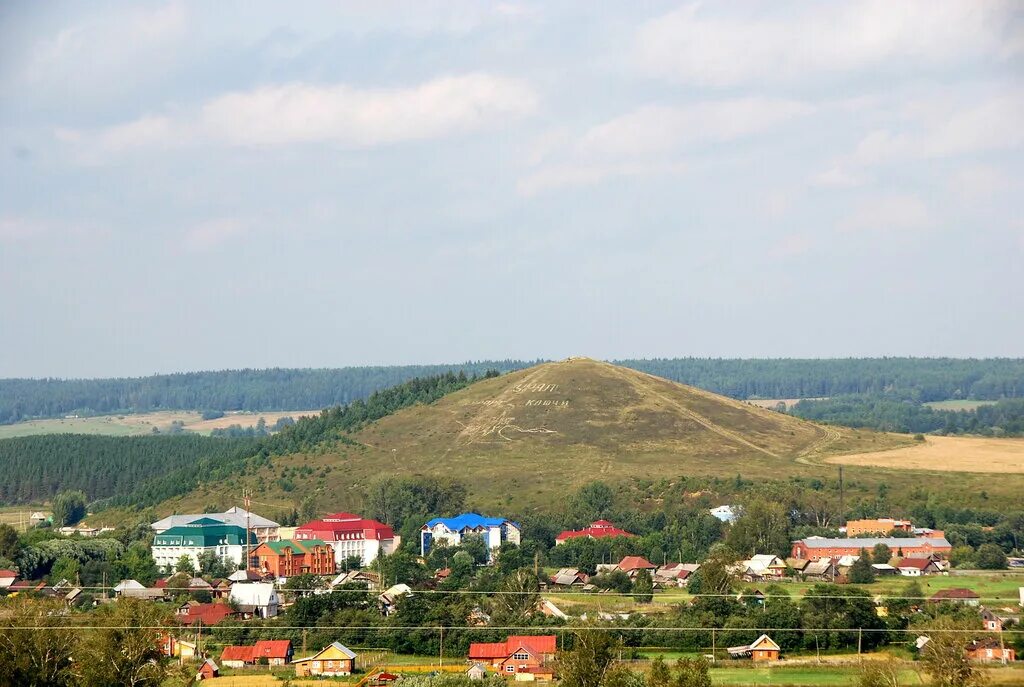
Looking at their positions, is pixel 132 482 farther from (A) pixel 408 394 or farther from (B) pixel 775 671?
(B) pixel 775 671

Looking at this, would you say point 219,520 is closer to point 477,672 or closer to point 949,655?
point 477,672

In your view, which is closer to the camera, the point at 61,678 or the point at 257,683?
the point at 61,678

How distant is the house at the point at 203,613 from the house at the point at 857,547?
1426 inches

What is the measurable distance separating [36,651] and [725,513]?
62.2 metres

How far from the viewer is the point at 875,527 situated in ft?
336

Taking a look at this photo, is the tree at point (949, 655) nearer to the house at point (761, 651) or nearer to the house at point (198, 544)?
the house at point (761, 651)

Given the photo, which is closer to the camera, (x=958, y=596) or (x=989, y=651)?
(x=989, y=651)

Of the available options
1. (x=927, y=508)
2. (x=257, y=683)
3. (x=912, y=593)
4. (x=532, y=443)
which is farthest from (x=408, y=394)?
(x=257, y=683)

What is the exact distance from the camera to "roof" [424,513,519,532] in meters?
102

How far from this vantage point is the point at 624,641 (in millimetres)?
63031

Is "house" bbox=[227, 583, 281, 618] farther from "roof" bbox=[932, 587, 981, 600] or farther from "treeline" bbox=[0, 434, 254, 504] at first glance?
"treeline" bbox=[0, 434, 254, 504]

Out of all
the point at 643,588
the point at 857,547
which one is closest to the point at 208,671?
the point at 643,588

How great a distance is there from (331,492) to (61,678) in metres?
67.9

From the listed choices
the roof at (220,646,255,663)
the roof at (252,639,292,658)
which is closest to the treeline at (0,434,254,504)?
the roof at (252,639,292,658)
